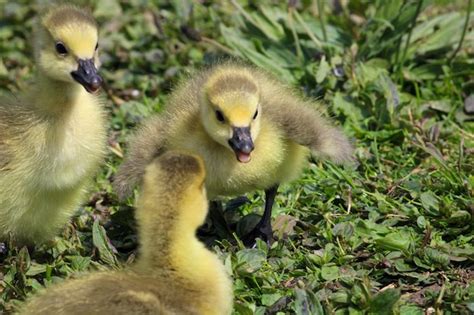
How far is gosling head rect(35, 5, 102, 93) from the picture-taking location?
4.04 meters

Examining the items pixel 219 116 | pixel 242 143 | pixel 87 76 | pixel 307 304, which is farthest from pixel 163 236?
pixel 87 76

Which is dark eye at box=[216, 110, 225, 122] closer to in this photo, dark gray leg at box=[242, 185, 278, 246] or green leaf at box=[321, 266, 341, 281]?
dark gray leg at box=[242, 185, 278, 246]

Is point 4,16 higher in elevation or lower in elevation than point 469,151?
higher

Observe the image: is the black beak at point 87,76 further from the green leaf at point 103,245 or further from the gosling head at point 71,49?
the green leaf at point 103,245

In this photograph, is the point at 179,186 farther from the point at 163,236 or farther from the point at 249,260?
the point at 249,260

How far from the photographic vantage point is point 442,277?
387cm

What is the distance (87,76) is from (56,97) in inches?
8.0

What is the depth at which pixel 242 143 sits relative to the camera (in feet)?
12.8

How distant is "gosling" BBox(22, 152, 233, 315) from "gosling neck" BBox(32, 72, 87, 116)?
0.96m

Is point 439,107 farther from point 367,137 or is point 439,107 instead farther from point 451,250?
point 451,250

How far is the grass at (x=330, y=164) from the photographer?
12.8ft

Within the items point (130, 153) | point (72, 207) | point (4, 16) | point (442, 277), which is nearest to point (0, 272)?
point (72, 207)

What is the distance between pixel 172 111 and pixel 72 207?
1.93ft

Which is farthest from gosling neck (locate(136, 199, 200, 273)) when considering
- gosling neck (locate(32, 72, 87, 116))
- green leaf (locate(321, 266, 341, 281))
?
gosling neck (locate(32, 72, 87, 116))
